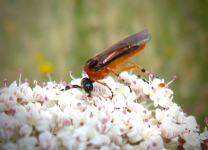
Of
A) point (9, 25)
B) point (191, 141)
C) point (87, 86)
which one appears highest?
point (9, 25)

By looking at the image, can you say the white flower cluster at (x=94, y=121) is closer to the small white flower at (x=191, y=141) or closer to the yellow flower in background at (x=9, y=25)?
the small white flower at (x=191, y=141)

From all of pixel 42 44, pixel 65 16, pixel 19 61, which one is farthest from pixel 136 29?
pixel 19 61

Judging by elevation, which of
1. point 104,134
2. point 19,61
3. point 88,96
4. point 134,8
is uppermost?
point 134,8

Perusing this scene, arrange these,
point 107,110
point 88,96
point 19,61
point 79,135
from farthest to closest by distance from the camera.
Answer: point 19,61, point 88,96, point 107,110, point 79,135

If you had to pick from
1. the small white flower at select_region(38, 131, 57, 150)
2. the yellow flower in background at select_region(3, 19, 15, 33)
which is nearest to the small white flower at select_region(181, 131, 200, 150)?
the small white flower at select_region(38, 131, 57, 150)

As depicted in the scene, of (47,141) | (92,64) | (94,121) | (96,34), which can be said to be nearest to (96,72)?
(92,64)

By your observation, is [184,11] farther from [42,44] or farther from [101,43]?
[42,44]

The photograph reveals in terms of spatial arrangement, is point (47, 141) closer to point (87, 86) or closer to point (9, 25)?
point (87, 86)

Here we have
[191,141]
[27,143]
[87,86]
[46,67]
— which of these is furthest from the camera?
[46,67]
